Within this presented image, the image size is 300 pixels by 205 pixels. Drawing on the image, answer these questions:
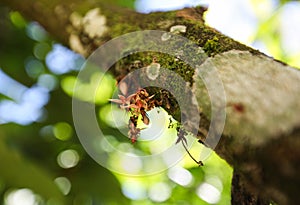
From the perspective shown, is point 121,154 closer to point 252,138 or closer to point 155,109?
point 155,109

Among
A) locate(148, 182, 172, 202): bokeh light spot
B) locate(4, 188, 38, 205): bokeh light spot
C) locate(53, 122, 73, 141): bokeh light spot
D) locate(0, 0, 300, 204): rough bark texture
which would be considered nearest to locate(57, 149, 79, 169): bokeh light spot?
locate(53, 122, 73, 141): bokeh light spot

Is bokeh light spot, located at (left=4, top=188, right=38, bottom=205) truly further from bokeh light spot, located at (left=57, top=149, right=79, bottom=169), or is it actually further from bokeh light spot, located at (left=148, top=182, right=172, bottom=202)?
bokeh light spot, located at (left=148, top=182, right=172, bottom=202)

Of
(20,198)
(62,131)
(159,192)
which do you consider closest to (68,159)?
(62,131)

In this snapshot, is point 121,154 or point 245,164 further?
point 121,154

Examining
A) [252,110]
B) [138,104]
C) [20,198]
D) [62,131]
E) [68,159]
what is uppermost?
[62,131]

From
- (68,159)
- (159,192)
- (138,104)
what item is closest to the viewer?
(138,104)

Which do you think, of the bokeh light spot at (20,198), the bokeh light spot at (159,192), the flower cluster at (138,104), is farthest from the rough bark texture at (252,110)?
the bokeh light spot at (159,192)

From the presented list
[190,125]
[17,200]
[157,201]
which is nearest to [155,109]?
[190,125]

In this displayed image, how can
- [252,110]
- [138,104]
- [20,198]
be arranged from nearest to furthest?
1. [252,110]
2. [138,104]
3. [20,198]

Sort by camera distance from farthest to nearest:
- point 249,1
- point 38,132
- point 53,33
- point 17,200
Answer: point 249,1
point 38,132
point 17,200
point 53,33

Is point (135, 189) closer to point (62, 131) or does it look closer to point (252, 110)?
point (62, 131)
